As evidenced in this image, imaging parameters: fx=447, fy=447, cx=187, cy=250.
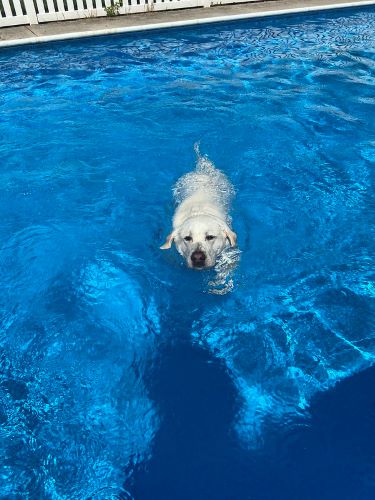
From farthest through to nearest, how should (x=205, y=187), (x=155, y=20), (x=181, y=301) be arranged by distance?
(x=155, y=20), (x=205, y=187), (x=181, y=301)

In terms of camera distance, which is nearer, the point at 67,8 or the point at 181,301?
the point at 181,301

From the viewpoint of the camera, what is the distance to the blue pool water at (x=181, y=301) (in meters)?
3.63

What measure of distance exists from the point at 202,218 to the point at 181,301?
963 mm

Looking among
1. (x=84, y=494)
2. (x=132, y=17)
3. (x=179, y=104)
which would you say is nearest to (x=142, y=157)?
(x=179, y=104)

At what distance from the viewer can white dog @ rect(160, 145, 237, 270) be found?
490 centimetres

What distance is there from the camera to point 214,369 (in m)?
4.27

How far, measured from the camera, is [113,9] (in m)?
13.4

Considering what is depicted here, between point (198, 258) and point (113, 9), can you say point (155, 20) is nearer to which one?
point (113, 9)

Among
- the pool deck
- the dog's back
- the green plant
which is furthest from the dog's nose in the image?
the green plant

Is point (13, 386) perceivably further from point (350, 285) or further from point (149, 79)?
point (149, 79)

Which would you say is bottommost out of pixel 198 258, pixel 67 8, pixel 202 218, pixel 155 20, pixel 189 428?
pixel 189 428

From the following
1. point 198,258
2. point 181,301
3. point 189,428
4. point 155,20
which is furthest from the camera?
point 155,20

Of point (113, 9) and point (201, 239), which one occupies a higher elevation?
point (113, 9)

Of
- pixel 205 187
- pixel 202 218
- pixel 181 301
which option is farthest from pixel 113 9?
pixel 181 301
